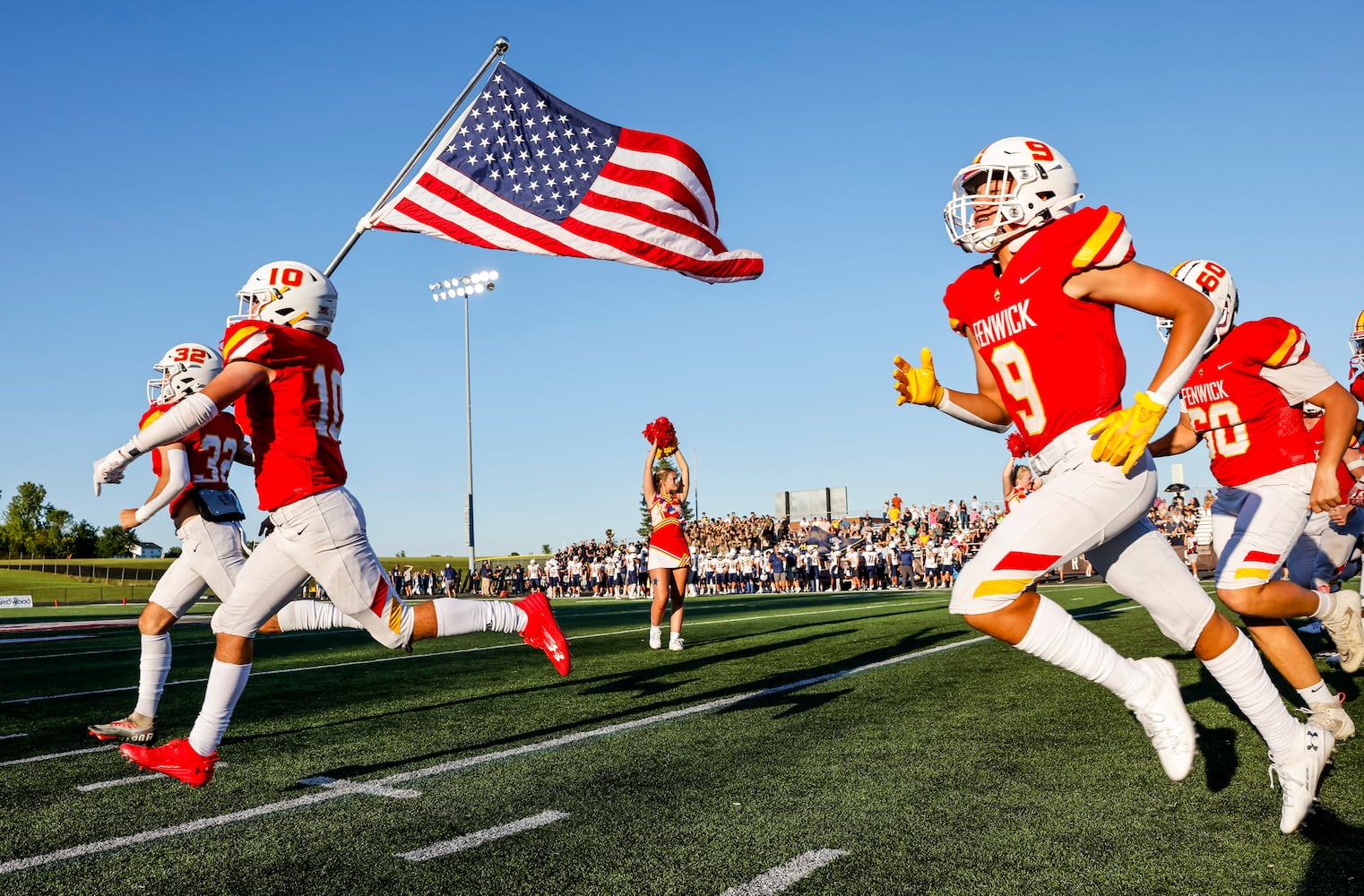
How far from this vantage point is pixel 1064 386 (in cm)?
334

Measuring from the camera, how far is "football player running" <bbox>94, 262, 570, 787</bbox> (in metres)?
4.01

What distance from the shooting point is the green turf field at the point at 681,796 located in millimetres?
2875

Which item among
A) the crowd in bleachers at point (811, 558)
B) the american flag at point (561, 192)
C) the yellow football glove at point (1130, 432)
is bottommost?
the crowd in bleachers at point (811, 558)

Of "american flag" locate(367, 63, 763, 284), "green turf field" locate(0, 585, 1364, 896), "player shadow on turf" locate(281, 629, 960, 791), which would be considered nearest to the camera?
"green turf field" locate(0, 585, 1364, 896)

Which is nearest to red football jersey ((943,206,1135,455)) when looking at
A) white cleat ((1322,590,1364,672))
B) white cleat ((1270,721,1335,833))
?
Answer: white cleat ((1270,721,1335,833))

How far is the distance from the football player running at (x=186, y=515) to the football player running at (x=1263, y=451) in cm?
525

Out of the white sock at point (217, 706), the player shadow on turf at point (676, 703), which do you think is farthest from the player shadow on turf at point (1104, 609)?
the white sock at point (217, 706)

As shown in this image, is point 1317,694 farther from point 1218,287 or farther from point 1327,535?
point 1327,535

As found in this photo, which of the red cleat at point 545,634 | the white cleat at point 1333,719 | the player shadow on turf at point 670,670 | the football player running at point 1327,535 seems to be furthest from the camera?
the player shadow on turf at point 670,670

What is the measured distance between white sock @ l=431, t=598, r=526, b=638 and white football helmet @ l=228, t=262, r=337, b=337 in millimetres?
1471

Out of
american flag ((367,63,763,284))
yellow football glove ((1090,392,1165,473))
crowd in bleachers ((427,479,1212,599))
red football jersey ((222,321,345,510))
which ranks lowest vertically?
crowd in bleachers ((427,479,1212,599))

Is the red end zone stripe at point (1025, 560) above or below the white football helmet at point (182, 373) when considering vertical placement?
below

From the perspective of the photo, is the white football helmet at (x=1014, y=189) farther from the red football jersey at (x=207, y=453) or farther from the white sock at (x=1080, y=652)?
the red football jersey at (x=207, y=453)

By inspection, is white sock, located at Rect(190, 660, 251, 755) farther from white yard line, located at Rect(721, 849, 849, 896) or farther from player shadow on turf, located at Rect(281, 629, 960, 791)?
white yard line, located at Rect(721, 849, 849, 896)
